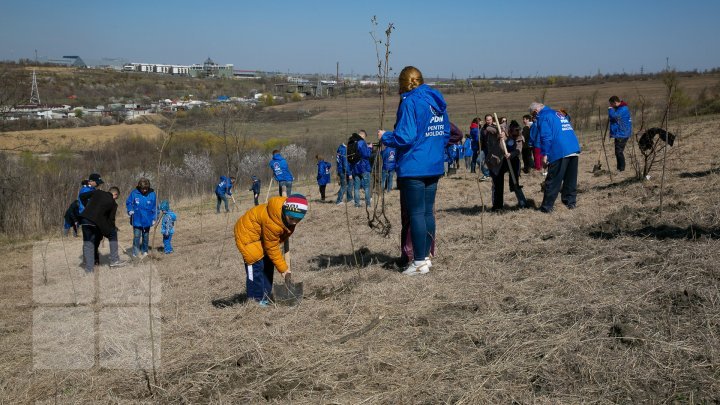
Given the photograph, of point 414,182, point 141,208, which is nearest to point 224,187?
point 141,208

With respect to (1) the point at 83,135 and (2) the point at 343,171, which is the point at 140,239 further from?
(1) the point at 83,135

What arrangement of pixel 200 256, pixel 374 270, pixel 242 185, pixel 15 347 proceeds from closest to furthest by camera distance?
pixel 15 347, pixel 374 270, pixel 200 256, pixel 242 185

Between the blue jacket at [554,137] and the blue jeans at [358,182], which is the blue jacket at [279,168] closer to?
the blue jeans at [358,182]

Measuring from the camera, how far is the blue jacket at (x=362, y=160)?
49.6 ft

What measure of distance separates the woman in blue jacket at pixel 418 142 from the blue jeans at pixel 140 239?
8.61m

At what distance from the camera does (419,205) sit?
20.5 ft

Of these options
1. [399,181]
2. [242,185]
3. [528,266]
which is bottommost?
[242,185]

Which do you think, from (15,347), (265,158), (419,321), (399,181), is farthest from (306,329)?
(265,158)

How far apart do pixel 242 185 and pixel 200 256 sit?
697 inches

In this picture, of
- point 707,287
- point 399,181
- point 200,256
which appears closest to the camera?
point 707,287

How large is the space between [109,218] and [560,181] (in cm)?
780

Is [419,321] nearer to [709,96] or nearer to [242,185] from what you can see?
[242,185]

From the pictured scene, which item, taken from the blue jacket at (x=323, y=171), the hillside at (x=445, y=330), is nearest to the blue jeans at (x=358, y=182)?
the blue jacket at (x=323, y=171)

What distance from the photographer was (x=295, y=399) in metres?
3.90
